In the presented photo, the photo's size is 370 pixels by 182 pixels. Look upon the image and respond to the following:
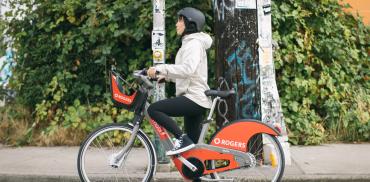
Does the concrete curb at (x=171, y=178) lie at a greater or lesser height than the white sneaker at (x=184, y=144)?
lesser

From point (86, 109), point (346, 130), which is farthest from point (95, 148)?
point (346, 130)

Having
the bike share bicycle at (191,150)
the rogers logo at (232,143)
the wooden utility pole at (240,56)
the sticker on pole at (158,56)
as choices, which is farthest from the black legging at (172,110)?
the wooden utility pole at (240,56)

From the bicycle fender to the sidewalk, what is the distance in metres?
1.09

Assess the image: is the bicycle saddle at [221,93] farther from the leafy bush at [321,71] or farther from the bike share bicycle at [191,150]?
the leafy bush at [321,71]

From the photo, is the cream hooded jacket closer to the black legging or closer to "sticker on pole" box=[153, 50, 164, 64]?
the black legging

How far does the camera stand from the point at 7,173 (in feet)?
22.5

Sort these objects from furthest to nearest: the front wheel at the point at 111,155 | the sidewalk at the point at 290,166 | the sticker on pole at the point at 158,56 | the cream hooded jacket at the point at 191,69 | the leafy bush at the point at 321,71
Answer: the leafy bush at the point at 321,71 < the sticker on pole at the point at 158,56 < the sidewalk at the point at 290,166 < the front wheel at the point at 111,155 < the cream hooded jacket at the point at 191,69

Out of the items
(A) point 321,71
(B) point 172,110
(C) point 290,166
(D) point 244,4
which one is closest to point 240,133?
(B) point 172,110

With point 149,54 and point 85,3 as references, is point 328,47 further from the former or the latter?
point 85,3

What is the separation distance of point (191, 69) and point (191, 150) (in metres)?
0.77

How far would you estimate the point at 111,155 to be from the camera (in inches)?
230

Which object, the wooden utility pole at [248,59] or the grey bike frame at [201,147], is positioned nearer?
the grey bike frame at [201,147]

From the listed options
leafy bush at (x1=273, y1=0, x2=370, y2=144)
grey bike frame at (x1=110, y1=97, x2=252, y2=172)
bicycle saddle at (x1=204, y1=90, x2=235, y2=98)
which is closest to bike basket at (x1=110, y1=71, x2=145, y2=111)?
grey bike frame at (x1=110, y1=97, x2=252, y2=172)

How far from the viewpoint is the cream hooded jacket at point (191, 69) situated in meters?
5.45
